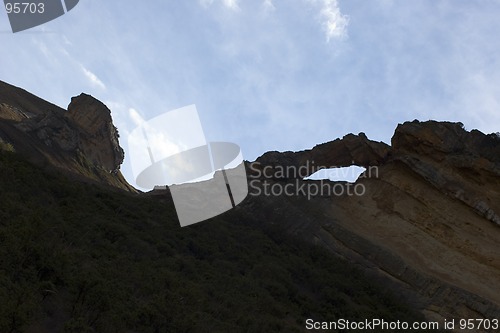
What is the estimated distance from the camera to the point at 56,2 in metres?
31.4

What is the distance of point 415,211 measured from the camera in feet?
75.1

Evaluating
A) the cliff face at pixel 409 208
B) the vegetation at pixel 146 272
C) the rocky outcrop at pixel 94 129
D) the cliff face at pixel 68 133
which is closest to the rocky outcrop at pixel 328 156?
the cliff face at pixel 409 208

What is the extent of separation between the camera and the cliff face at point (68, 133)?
145 feet

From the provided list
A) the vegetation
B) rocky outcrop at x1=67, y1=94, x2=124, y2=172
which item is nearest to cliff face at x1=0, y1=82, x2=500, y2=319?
the vegetation

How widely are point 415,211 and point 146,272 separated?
51.2 ft

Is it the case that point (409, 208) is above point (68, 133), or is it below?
below

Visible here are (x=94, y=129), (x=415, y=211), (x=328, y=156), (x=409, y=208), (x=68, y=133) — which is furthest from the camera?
(x=94, y=129)

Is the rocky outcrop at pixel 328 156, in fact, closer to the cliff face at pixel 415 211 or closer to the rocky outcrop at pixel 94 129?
the cliff face at pixel 415 211

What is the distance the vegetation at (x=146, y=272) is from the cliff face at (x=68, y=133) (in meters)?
23.6

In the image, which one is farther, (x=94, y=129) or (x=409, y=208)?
(x=94, y=129)

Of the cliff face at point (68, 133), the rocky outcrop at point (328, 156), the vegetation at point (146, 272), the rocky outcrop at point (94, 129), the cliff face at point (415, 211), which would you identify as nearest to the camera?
the vegetation at point (146, 272)

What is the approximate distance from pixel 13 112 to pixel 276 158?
3702 cm

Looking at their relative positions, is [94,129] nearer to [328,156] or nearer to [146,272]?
[328,156]

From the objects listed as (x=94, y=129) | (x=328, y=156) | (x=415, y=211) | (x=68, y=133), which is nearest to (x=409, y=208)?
(x=415, y=211)
